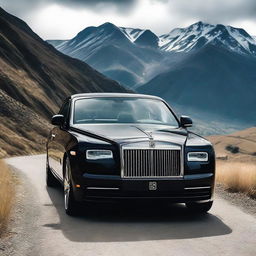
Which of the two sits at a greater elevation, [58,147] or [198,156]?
[198,156]

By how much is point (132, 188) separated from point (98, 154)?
66 cm

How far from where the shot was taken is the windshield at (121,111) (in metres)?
8.84

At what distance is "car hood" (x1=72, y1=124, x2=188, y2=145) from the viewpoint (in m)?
7.45

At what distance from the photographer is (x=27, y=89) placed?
225 ft

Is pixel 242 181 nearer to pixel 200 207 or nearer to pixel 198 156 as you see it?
pixel 200 207

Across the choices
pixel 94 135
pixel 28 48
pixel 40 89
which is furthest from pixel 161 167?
pixel 28 48

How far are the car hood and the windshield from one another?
1.10 feet

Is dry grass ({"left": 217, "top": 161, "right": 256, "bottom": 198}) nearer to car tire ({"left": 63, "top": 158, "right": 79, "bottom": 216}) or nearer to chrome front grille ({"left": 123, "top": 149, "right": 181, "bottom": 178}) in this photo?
chrome front grille ({"left": 123, "top": 149, "right": 181, "bottom": 178})

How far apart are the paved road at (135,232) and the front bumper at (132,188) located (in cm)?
37

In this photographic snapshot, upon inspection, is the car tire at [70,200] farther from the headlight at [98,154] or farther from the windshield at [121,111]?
the windshield at [121,111]

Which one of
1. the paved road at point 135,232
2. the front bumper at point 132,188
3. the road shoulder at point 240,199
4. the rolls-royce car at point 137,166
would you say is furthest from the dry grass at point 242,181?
the front bumper at point 132,188

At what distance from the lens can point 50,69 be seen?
87062mm

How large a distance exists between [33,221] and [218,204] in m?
3.56

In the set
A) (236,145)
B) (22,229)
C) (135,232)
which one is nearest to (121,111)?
(135,232)
